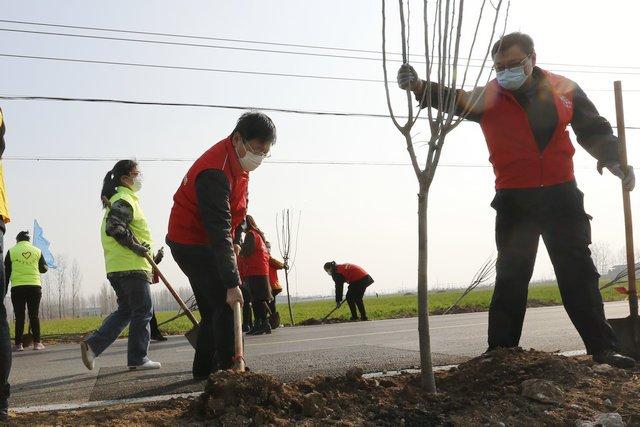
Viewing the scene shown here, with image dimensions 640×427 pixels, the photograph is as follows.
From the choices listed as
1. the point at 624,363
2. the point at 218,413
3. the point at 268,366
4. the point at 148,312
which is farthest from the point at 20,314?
the point at 624,363

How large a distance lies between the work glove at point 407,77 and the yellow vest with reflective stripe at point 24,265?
8212 millimetres

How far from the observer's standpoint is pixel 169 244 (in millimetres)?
4227

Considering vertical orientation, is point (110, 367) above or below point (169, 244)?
below

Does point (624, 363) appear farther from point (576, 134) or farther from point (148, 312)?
point (148, 312)

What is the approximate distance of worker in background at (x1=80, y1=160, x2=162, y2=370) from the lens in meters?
5.65

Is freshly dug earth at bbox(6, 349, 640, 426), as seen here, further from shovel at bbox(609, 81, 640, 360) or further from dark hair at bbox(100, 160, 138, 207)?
dark hair at bbox(100, 160, 138, 207)

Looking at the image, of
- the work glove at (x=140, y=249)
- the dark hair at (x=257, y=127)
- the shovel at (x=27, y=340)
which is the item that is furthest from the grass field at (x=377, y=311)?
the dark hair at (x=257, y=127)

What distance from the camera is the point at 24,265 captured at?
9711mm

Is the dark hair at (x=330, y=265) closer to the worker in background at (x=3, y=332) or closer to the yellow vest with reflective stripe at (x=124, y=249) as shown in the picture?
the yellow vest with reflective stripe at (x=124, y=249)

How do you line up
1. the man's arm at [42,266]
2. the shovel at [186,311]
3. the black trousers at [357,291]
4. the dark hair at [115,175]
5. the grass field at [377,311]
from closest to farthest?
the shovel at [186,311] → the dark hair at [115,175] → the man's arm at [42,266] → the black trousers at [357,291] → the grass field at [377,311]

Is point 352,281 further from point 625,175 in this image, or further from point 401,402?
point 401,402

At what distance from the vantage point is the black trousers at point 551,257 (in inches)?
153

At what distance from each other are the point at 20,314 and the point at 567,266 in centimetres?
855

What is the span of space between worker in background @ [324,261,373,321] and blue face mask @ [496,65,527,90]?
35.6 ft
